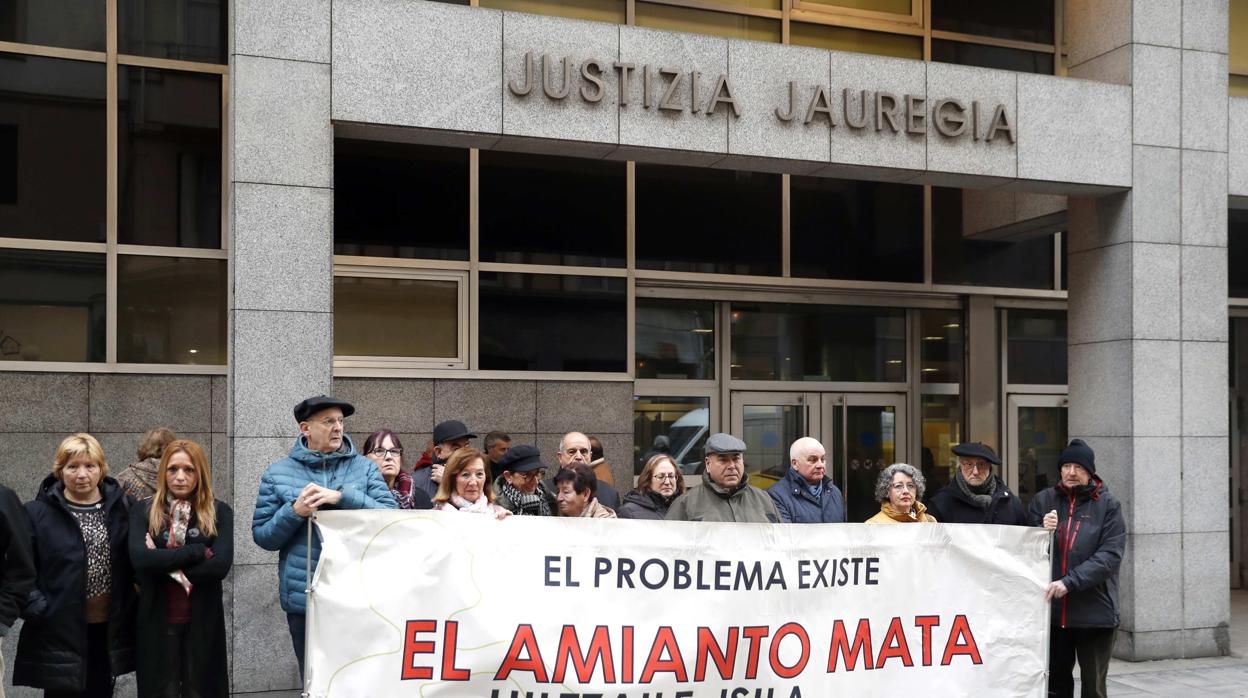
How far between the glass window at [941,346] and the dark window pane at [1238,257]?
136 inches

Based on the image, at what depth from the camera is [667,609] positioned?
5.69 metres

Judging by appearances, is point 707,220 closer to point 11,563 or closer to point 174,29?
point 174,29

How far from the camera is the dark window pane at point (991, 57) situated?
470 inches

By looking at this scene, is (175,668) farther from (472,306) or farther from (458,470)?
(472,306)

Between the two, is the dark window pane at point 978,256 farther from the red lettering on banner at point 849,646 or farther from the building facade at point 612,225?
the red lettering on banner at point 849,646

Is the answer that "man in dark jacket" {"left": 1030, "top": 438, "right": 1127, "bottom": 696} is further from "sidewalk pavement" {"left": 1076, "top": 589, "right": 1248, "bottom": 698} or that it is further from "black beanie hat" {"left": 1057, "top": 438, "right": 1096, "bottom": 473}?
"sidewalk pavement" {"left": 1076, "top": 589, "right": 1248, "bottom": 698}

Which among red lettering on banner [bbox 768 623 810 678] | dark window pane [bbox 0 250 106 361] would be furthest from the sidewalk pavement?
dark window pane [bbox 0 250 106 361]

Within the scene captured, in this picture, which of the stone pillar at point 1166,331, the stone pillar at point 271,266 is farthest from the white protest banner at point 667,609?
the stone pillar at point 1166,331

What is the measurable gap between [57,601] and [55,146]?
16.0 ft

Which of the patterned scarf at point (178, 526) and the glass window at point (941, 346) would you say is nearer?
the patterned scarf at point (178, 526)

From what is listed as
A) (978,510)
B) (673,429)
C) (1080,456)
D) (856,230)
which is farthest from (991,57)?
(978,510)

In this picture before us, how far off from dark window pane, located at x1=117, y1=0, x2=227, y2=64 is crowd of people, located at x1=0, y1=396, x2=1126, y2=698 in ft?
13.6

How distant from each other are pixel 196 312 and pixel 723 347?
505 centimetres

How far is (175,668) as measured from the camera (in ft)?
19.8
